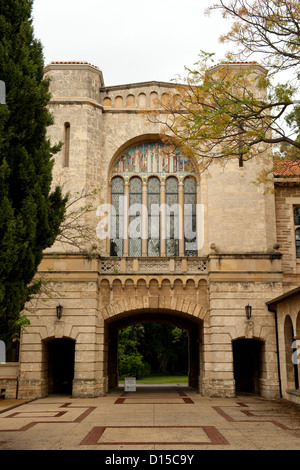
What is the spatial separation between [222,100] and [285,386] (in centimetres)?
1149

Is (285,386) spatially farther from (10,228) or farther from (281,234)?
(10,228)

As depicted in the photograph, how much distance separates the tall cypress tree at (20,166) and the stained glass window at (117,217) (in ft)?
31.6

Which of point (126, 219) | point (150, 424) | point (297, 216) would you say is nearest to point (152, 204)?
point (126, 219)

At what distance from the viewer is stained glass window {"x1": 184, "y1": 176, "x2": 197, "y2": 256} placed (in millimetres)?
20709

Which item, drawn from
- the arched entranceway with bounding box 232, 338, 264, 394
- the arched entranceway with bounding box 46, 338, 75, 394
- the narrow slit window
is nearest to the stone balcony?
the arched entranceway with bounding box 232, 338, 264, 394

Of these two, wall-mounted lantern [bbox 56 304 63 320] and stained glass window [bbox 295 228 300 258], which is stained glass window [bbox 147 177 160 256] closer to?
wall-mounted lantern [bbox 56 304 63 320]

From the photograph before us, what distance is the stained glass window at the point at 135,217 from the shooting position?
20.9 meters

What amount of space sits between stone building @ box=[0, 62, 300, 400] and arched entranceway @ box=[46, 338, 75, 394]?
17.3 inches

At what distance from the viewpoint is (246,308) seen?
18.6 metres

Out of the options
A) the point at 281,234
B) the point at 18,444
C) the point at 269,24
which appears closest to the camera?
the point at 18,444

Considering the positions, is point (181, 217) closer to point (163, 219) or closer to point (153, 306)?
point (163, 219)

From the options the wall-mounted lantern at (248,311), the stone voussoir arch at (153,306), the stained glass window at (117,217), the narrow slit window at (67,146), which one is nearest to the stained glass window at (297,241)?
the wall-mounted lantern at (248,311)

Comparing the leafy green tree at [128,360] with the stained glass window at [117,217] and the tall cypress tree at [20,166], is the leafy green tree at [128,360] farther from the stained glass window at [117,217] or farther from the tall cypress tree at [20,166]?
the tall cypress tree at [20,166]
